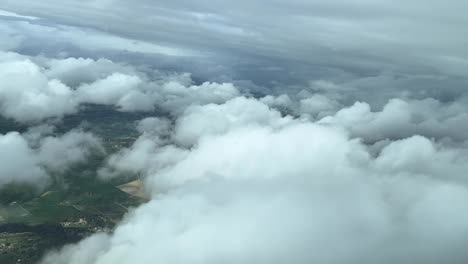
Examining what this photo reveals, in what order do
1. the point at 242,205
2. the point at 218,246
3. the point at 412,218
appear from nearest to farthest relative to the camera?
the point at 218,246, the point at 412,218, the point at 242,205

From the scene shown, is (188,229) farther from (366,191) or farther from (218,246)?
(366,191)

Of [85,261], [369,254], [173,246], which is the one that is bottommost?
[85,261]

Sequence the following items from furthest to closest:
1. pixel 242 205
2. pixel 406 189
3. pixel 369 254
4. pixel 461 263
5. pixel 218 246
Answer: pixel 406 189
pixel 242 205
pixel 218 246
pixel 369 254
pixel 461 263

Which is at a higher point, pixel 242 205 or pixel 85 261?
pixel 242 205

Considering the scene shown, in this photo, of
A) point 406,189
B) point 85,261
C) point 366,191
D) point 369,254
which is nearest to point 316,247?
point 369,254

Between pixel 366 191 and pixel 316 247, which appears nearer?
pixel 316 247

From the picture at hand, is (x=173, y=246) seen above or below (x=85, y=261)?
above

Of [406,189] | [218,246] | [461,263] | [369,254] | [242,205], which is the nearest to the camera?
[461,263]

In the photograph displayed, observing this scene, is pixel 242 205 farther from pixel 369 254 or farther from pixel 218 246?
pixel 369 254

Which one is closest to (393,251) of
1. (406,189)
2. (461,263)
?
(461,263)
